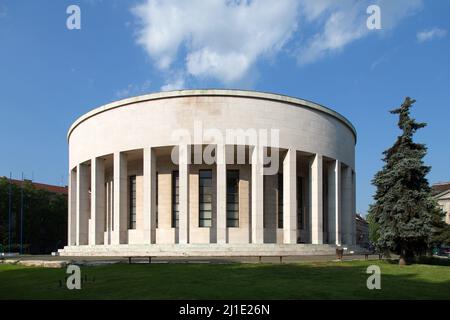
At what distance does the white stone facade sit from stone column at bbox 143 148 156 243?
0.07 meters

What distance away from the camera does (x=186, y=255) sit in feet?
97.7

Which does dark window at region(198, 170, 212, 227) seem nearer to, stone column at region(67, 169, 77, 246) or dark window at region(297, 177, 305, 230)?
dark window at region(297, 177, 305, 230)

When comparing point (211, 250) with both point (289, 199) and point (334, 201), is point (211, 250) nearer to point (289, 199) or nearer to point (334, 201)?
point (289, 199)

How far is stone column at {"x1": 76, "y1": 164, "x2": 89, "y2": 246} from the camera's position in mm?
40750

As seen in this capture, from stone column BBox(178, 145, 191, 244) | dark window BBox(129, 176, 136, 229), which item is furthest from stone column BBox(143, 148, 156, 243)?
dark window BBox(129, 176, 136, 229)

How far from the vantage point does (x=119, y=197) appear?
35219 mm

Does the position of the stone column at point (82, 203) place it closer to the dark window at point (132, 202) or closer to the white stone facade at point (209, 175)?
the white stone facade at point (209, 175)

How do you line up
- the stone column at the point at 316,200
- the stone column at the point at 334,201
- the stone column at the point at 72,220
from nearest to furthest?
the stone column at the point at 316,200 < the stone column at the point at 334,201 < the stone column at the point at 72,220

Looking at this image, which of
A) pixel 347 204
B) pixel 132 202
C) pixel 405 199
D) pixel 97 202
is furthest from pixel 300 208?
pixel 97 202

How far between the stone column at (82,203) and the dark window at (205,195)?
38.2ft

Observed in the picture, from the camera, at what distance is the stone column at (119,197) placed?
35.1 meters

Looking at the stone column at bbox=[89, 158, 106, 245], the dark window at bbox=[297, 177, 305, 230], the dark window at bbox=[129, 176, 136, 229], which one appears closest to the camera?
the stone column at bbox=[89, 158, 106, 245]

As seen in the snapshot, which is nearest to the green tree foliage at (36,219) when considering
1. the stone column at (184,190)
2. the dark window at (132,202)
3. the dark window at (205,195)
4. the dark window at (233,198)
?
the dark window at (132,202)
